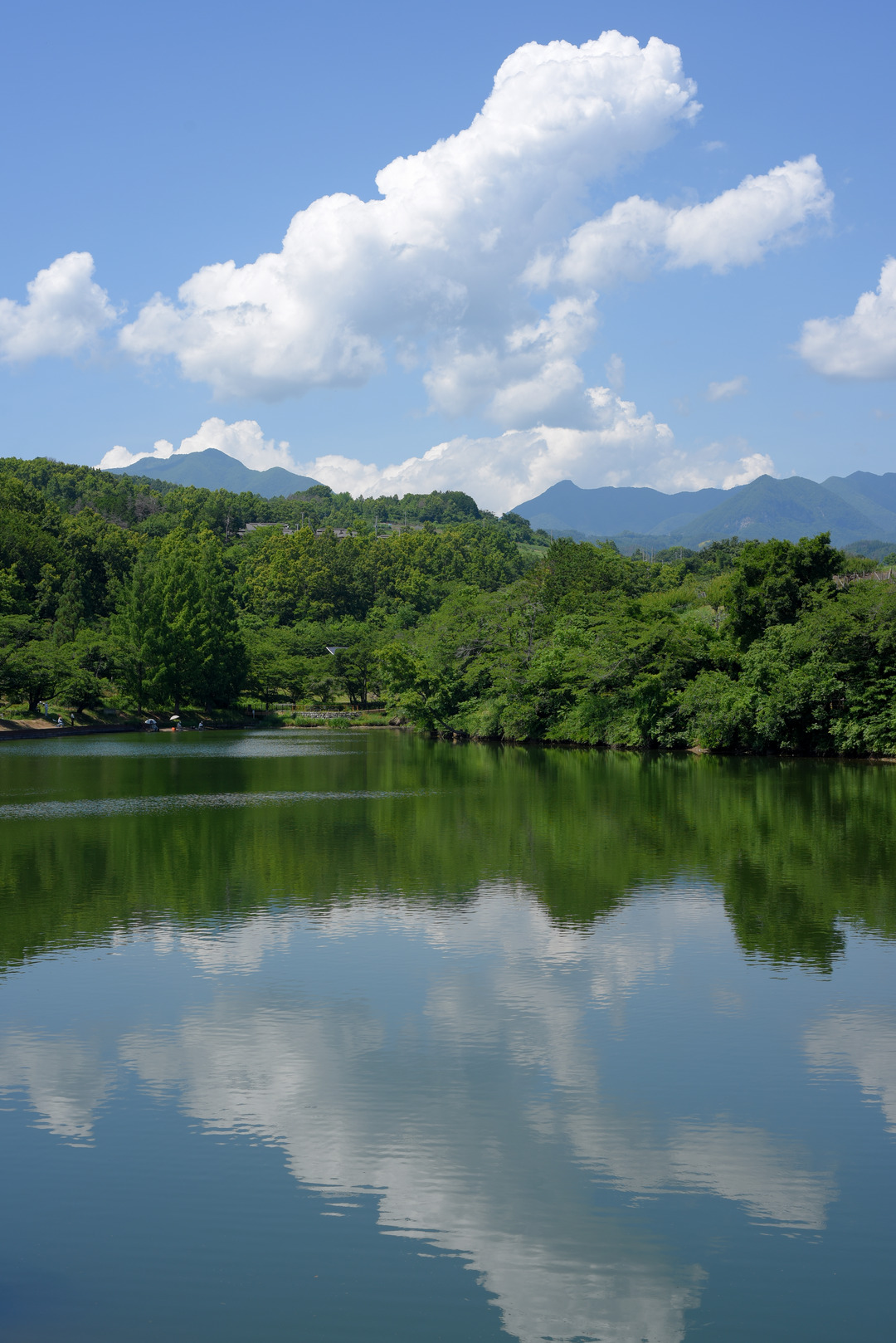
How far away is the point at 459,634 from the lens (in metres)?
54.6

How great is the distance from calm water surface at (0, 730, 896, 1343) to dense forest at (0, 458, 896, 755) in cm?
2215

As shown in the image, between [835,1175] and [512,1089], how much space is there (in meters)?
2.14

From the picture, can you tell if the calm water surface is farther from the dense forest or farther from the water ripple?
the dense forest

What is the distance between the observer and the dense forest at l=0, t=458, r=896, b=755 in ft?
124

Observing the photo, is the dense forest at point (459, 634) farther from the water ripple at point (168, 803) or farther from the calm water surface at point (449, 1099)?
the calm water surface at point (449, 1099)

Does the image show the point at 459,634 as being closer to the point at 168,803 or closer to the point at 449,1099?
the point at 168,803

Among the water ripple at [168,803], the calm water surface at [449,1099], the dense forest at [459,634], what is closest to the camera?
the calm water surface at [449,1099]

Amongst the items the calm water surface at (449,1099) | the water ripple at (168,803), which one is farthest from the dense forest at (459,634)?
the calm water surface at (449,1099)

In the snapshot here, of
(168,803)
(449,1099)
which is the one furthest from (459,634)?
(449,1099)

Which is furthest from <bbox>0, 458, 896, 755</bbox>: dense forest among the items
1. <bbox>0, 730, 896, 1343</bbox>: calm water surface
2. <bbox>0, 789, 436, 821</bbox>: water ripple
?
<bbox>0, 730, 896, 1343</bbox>: calm water surface

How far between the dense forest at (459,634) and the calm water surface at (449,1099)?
22.2 meters

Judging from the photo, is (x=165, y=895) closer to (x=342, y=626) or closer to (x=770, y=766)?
(x=770, y=766)

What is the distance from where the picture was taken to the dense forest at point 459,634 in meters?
37.8

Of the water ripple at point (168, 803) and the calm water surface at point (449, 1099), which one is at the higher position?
the water ripple at point (168, 803)
